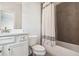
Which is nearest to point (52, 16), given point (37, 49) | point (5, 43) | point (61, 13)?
point (61, 13)

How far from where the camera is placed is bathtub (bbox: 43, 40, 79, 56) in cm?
144

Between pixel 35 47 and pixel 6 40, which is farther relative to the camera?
pixel 35 47

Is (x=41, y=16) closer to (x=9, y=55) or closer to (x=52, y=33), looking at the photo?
(x=52, y=33)

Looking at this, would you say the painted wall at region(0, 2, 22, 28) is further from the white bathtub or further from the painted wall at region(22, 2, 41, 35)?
the white bathtub

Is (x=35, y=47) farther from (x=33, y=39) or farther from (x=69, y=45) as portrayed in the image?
(x=69, y=45)

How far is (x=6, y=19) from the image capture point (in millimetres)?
1417

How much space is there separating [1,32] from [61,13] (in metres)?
0.82

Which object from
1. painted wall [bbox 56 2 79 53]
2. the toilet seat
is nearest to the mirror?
the toilet seat

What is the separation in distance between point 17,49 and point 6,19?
0.40 m

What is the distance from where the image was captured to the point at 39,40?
1488 mm

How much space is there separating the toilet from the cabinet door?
8cm

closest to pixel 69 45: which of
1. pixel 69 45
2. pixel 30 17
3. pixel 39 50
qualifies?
pixel 69 45

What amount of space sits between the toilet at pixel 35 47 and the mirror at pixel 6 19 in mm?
304

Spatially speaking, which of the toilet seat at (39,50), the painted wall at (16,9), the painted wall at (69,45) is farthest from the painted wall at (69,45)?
the painted wall at (16,9)
